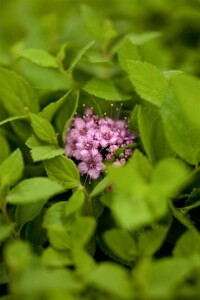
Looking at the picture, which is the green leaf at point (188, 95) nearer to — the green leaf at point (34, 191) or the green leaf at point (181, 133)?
the green leaf at point (181, 133)

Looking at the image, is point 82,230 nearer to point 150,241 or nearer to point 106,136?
point 150,241

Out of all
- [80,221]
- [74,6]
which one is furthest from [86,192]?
[74,6]

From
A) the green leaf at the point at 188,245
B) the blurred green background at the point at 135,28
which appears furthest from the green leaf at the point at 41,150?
the blurred green background at the point at 135,28

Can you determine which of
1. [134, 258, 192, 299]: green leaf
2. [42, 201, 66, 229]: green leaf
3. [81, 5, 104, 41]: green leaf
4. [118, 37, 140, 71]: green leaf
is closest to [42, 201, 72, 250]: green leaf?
[42, 201, 66, 229]: green leaf

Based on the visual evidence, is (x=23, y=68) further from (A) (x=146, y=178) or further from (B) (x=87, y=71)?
(A) (x=146, y=178)

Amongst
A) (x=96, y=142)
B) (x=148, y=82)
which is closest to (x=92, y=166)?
(x=96, y=142)

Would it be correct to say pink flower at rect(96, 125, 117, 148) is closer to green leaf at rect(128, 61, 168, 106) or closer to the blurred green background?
green leaf at rect(128, 61, 168, 106)

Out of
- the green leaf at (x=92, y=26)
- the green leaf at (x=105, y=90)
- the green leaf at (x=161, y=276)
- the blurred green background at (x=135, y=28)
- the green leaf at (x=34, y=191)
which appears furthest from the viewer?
the blurred green background at (x=135, y=28)
